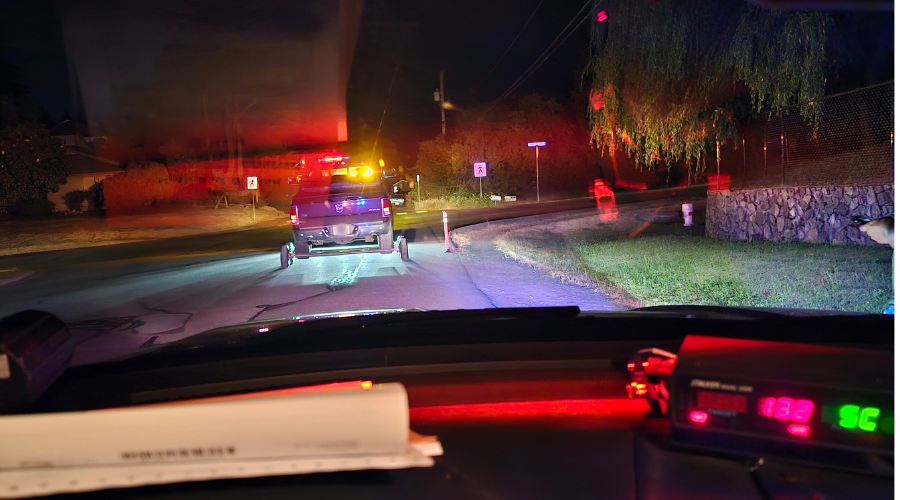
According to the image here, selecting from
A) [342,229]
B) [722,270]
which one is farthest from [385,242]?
[722,270]

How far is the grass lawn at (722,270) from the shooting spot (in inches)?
388

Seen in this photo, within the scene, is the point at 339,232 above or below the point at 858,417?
below

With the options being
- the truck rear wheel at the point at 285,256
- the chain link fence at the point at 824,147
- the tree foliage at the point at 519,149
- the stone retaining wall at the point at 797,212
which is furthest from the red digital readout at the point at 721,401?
the tree foliage at the point at 519,149

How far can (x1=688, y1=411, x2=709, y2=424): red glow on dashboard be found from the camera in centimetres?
217

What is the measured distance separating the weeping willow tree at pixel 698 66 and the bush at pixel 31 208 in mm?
42207

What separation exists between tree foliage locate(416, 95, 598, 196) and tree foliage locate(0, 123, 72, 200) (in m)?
25.6

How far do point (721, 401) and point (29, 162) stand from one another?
1946 inches

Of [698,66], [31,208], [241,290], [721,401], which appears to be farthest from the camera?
[31,208]

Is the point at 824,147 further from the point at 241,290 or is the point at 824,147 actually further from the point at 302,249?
the point at 241,290

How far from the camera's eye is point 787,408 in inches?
82.2

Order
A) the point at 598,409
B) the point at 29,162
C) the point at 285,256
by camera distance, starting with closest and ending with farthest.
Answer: the point at 598,409 → the point at 285,256 → the point at 29,162

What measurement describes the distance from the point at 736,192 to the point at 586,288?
836 cm

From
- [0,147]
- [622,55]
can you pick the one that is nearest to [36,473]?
[622,55]

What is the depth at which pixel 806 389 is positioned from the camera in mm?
2072
